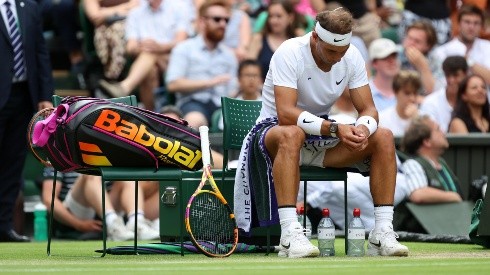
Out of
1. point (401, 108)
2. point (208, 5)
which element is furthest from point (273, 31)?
point (401, 108)

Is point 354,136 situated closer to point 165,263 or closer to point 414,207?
point 165,263

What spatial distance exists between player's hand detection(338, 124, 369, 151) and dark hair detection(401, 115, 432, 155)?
4.26m

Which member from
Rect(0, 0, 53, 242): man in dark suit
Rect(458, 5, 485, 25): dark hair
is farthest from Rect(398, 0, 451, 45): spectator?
Rect(0, 0, 53, 242): man in dark suit

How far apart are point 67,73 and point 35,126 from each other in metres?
7.88

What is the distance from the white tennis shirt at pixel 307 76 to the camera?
9.54 m

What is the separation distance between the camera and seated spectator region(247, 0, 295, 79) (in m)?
16.4

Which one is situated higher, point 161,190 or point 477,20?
point 477,20

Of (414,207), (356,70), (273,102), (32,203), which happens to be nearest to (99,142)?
(273,102)

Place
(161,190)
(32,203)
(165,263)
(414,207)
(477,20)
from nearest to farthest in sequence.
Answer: (165,263)
(161,190)
(414,207)
(32,203)
(477,20)

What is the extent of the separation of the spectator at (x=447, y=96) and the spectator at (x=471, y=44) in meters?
0.96

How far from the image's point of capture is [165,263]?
870cm

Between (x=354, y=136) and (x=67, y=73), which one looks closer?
(x=354, y=136)

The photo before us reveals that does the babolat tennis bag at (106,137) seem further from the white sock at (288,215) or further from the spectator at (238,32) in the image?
the spectator at (238,32)

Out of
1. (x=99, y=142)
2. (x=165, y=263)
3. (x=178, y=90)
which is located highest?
(x=178, y=90)
